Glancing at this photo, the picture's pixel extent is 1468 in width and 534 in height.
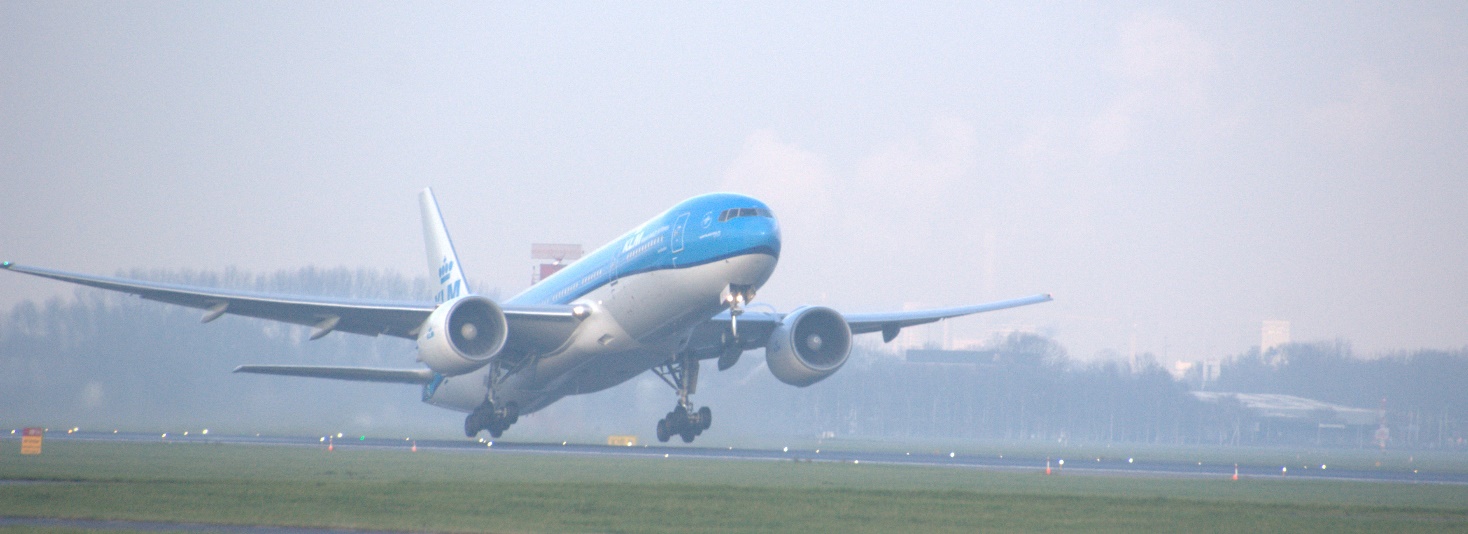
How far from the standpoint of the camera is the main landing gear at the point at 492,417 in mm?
36531

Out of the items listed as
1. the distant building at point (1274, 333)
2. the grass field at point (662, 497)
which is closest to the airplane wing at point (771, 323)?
the grass field at point (662, 497)

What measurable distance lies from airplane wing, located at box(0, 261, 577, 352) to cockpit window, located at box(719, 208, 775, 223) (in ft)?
17.7

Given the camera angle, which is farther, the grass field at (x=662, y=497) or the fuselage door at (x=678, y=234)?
the fuselage door at (x=678, y=234)

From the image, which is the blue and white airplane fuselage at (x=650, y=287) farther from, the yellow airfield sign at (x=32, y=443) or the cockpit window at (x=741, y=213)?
the yellow airfield sign at (x=32, y=443)

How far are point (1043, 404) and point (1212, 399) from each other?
14563 mm

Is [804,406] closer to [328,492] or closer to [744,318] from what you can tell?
[744,318]

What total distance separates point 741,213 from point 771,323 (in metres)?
7.62

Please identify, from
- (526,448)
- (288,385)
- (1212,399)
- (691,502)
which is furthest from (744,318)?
(1212,399)

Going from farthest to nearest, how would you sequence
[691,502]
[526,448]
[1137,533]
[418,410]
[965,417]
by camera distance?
[965,417], [418,410], [526,448], [691,502], [1137,533]

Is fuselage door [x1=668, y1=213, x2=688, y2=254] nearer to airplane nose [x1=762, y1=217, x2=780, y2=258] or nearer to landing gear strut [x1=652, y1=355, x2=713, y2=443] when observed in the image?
airplane nose [x1=762, y1=217, x2=780, y2=258]

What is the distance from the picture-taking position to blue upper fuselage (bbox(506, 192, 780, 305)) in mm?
29766

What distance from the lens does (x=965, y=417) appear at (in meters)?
80.5

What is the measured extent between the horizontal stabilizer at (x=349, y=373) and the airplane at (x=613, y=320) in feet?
0.16

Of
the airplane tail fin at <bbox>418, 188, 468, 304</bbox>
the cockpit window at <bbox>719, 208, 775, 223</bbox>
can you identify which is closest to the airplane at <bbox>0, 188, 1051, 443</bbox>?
the cockpit window at <bbox>719, 208, 775, 223</bbox>
